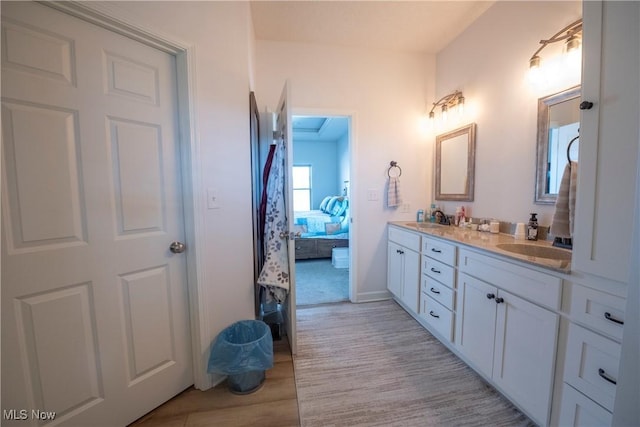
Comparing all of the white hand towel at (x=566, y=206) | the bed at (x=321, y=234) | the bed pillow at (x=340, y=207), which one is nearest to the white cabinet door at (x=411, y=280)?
the white hand towel at (x=566, y=206)

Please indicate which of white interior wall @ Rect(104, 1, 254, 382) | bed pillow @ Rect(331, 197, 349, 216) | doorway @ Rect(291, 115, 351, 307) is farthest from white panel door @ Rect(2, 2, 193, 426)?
bed pillow @ Rect(331, 197, 349, 216)

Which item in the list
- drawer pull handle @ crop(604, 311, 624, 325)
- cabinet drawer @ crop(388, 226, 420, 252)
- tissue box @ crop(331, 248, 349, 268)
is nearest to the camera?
drawer pull handle @ crop(604, 311, 624, 325)

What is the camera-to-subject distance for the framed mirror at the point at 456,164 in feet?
7.54

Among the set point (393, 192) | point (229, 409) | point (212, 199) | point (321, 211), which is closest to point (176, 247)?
point (212, 199)

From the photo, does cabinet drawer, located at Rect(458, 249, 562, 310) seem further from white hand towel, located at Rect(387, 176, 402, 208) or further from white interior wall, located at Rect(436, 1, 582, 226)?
white hand towel, located at Rect(387, 176, 402, 208)

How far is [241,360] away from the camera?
1.42 metres

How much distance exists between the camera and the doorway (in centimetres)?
315

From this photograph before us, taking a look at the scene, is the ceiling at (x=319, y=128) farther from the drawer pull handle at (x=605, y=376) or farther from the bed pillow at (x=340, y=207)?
the drawer pull handle at (x=605, y=376)

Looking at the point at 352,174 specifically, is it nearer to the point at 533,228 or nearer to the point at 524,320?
the point at 533,228

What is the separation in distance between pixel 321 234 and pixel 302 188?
2632 millimetres

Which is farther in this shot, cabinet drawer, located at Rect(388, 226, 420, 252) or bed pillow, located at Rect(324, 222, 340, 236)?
bed pillow, located at Rect(324, 222, 340, 236)

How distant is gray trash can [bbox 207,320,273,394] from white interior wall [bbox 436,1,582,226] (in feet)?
6.87

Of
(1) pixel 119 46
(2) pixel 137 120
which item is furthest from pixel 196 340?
(1) pixel 119 46

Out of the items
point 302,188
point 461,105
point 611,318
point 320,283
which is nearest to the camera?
point 611,318
